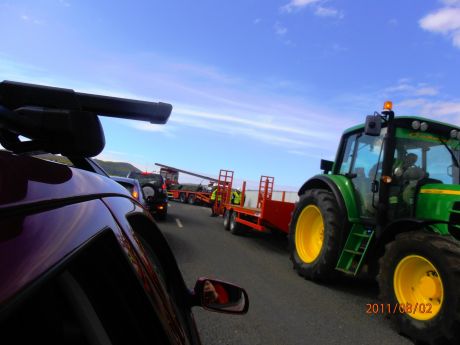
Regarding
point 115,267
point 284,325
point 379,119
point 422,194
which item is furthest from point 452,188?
point 115,267

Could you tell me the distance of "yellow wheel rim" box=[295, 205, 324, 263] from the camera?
8.00m

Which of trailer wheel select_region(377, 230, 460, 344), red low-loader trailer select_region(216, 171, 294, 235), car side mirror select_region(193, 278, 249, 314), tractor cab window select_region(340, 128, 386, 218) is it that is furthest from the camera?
red low-loader trailer select_region(216, 171, 294, 235)

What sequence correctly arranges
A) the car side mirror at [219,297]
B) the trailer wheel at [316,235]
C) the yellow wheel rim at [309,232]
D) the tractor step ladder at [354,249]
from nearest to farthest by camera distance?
the car side mirror at [219,297] < the tractor step ladder at [354,249] < the trailer wheel at [316,235] < the yellow wheel rim at [309,232]

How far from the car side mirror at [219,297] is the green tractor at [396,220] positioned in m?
2.98

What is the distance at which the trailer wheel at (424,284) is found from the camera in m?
4.43

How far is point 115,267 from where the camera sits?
113cm

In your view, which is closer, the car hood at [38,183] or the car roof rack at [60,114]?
the car hood at [38,183]

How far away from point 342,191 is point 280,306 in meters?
2.32

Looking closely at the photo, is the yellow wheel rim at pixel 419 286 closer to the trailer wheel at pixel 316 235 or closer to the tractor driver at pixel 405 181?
the tractor driver at pixel 405 181

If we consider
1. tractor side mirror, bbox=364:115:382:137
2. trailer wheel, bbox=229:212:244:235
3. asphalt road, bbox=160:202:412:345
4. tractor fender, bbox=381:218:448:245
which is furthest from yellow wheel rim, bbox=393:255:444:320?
trailer wheel, bbox=229:212:244:235

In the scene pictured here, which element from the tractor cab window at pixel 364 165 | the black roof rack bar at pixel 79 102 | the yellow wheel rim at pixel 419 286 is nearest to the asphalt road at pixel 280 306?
the yellow wheel rim at pixel 419 286

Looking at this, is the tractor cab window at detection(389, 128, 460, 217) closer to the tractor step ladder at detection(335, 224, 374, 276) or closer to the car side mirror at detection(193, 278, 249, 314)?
the tractor step ladder at detection(335, 224, 374, 276)

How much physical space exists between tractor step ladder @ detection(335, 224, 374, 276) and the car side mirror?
15.2 ft

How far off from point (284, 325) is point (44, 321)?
4352 mm
